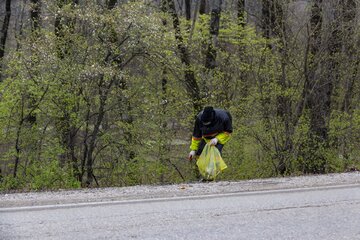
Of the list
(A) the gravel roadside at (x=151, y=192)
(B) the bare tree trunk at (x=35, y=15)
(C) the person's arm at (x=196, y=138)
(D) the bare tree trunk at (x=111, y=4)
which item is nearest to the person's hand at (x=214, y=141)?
(C) the person's arm at (x=196, y=138)

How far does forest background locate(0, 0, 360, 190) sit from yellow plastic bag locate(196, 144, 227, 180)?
3.00 m

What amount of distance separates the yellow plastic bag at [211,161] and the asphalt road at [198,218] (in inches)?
85.8

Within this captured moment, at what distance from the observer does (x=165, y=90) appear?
1446 centimetres

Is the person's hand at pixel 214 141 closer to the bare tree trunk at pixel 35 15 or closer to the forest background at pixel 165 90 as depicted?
the forest background at pixel 165 90

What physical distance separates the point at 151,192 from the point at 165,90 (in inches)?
240

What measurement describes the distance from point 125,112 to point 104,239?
861cm

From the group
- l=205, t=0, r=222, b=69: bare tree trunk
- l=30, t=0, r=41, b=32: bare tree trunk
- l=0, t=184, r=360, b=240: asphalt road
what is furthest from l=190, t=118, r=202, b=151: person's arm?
l=30, t=0, r=41, b=32: bare tree trunk

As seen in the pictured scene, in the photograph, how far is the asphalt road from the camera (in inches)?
216

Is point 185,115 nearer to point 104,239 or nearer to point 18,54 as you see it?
point 18,54

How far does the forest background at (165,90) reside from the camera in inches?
492

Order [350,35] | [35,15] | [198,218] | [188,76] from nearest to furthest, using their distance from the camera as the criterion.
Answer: [198,218], [188,76], [350,35], [35,15]

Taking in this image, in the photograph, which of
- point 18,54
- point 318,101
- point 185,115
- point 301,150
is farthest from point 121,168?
point 318,101

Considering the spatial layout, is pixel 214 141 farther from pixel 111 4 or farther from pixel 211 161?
pixel 111 4

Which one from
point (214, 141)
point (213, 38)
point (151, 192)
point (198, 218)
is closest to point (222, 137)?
point (214, 141)
